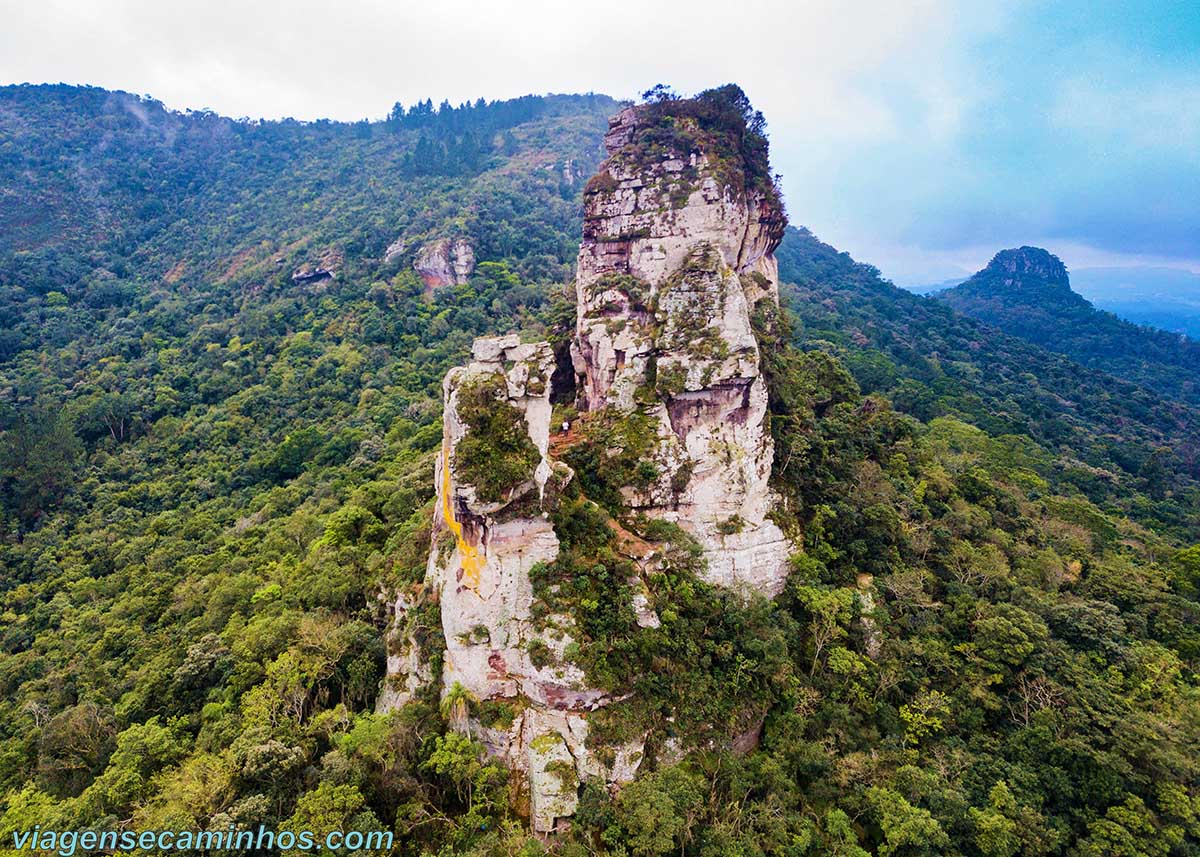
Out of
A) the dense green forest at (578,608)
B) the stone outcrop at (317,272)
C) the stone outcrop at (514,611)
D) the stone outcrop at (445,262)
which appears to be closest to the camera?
the dense green forest at (578,608)

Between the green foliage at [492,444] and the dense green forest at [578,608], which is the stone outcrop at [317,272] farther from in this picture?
the green foliage at [492,444]

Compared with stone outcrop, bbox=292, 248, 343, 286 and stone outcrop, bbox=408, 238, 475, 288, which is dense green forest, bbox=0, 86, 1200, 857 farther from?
stone outcrop, bbox=292, 248, 343, 286

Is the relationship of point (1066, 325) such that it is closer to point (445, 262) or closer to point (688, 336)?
point (445, 262)

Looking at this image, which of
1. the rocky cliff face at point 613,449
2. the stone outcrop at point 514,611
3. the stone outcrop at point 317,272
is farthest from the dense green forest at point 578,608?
the stone outcrop at point 317,272

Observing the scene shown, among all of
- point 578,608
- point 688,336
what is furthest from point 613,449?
point 578,608

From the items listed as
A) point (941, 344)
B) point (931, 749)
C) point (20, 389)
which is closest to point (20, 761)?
point (931, 749)

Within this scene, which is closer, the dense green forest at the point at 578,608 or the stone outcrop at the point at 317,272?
the dense green forest at the point at 578,608
